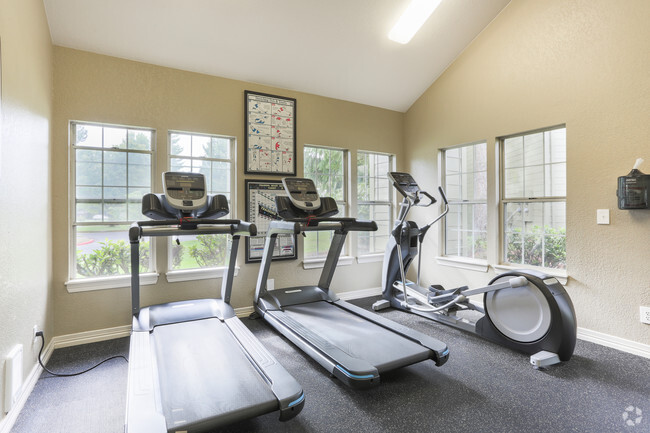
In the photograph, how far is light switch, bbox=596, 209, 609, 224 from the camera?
10.1ft

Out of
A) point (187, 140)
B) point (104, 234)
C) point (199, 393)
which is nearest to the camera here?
point (199, 393)

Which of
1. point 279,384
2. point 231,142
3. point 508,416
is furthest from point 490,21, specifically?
point 279,384

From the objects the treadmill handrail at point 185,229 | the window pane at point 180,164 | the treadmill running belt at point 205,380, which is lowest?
the treadmill running belt at point 205,380

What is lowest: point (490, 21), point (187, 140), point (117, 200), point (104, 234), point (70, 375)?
point (70, 375)

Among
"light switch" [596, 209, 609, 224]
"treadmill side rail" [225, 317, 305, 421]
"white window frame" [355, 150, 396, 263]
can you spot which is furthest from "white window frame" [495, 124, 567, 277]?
"treadmill side rail" [225, 317, 305, 421]

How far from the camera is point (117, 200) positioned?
3424 millimetres

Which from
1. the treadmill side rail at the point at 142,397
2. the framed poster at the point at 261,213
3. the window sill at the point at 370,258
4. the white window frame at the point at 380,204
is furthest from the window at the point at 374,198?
the treadmill side rail at the point at 142,397

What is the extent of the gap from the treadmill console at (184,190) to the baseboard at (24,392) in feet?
5.16

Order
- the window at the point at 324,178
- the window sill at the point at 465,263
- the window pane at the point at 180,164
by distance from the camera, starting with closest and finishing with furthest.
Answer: the window pane at the point at 180,164
the window sill at the point at 465,263
the window at the point at 324,178

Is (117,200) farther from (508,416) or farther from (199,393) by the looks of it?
(508,416)

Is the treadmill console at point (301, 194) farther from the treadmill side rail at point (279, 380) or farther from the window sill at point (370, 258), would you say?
the window sill at point (370, 258)

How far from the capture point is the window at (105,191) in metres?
3.29

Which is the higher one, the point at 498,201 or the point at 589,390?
the point at 498,201

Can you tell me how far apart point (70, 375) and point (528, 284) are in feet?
12.5
